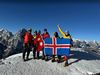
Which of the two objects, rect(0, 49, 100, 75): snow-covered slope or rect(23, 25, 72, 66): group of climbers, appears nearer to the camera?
rect(0, 49, 100, 75): snow-covered slope

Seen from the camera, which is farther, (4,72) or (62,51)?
(62,51)

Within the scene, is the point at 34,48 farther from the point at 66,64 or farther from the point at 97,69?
the point at 97,69

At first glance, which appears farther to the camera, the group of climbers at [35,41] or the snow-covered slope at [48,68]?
the group of climbers at [35,41]

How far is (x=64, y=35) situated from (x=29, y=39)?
404cm

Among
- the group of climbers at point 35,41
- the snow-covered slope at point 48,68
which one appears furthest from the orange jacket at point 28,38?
A: the snow-covered slope at point 48,68

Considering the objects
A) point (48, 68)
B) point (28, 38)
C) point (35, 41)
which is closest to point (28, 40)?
point (28, 38)

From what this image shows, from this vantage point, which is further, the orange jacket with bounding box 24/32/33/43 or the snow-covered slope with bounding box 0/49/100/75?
the orange jacket with bounding box 24/32/33/43

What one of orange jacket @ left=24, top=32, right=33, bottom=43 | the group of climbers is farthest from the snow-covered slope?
orange jacket @ left=24, top=32, right=33, bottom=43

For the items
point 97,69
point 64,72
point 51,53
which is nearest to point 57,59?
point 51,53

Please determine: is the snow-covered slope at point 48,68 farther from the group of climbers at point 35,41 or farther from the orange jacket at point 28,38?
the orange jacket at point 28,38

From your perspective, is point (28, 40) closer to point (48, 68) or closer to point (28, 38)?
point (28, 38)

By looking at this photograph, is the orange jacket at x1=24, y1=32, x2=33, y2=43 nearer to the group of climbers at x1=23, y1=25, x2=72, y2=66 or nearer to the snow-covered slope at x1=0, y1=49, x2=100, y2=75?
the group of climbers at x1=23, y1=25, x2=72, y2=66

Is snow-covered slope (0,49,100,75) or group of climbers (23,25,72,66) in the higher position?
group of climbers (23,25,72,66)

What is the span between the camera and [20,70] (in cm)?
2031
